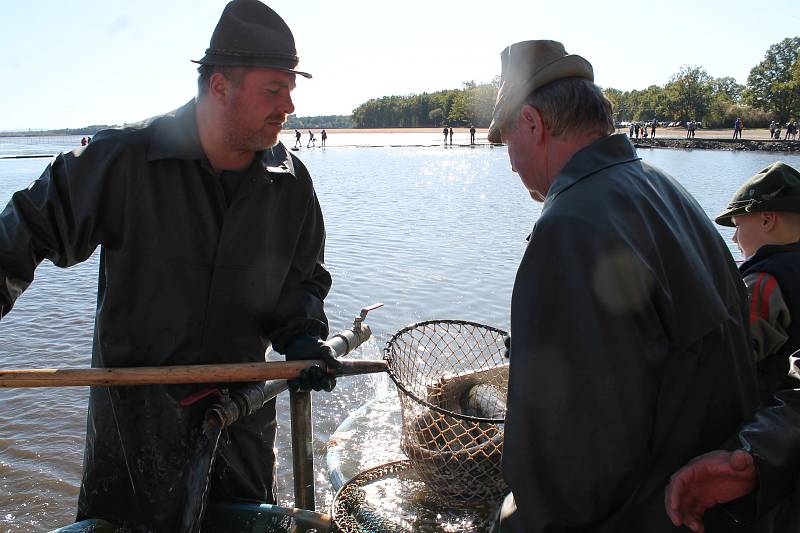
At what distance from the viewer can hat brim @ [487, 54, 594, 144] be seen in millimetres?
1874

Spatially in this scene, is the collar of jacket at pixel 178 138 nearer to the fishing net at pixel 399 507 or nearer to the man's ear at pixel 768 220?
the fishing net at pixel 399 507

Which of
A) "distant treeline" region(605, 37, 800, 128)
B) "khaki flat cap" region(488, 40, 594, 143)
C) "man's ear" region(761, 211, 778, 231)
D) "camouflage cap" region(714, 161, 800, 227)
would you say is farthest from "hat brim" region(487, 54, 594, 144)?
"distant treeline" region(605, 37, 800, 128)

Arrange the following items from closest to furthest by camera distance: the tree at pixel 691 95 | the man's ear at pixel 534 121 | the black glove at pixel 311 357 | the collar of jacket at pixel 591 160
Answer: the collar of jacket at pixel 591 160 < the man's ear at pixel 534 121 < the black glove at pixel 311 357 < the tree at pixel 691 95

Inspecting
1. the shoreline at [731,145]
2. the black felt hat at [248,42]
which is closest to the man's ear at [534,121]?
the black felt hat at [248,42]

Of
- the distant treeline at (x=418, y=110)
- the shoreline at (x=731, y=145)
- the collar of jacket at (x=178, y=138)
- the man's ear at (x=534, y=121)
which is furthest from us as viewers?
the distant treeline at (x=418, y=110)

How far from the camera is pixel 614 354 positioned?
1.50m

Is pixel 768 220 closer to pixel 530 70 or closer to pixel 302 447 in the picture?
pixel 530 70

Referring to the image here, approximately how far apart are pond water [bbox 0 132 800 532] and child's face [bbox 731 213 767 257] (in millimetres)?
3077

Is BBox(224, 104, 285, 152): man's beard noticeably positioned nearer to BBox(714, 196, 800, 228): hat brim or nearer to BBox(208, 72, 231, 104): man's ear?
BBox(208, 72, 231, 104): man's ear

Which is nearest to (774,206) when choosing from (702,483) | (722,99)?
(702,483)

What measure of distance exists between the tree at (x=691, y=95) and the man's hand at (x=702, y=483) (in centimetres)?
8953

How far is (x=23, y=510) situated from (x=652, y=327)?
455cm

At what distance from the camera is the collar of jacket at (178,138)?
2.64 meters

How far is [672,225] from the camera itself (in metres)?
1.67
